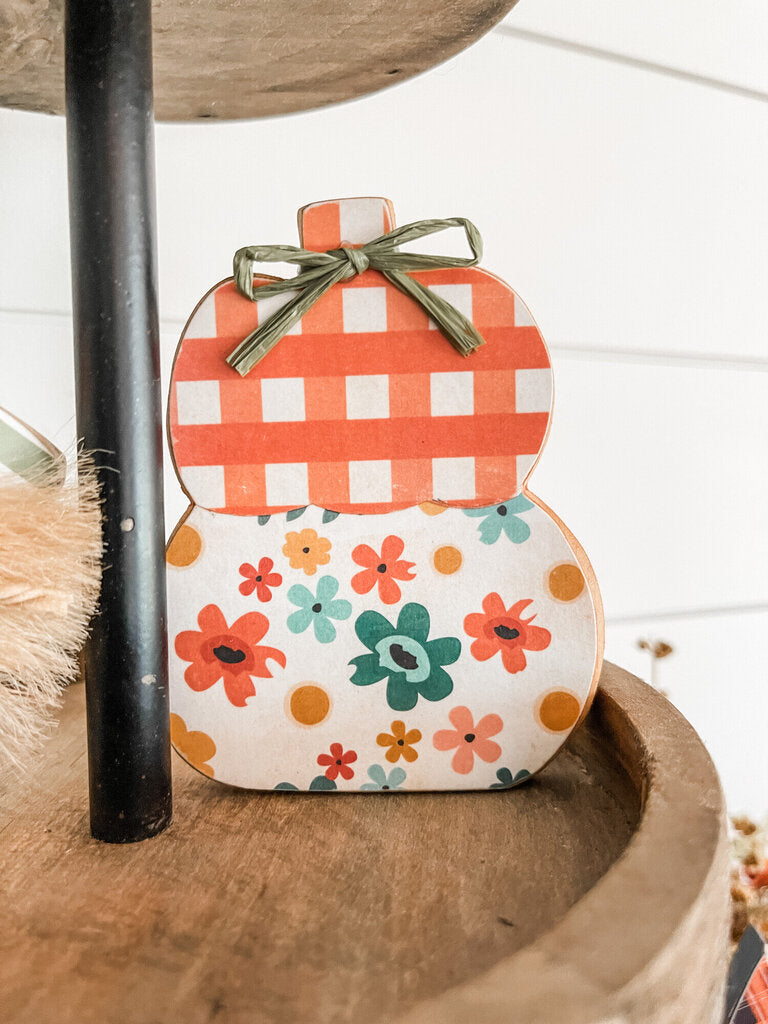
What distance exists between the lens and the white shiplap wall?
0.69m

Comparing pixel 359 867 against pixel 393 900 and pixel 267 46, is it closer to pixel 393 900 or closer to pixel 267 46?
pixel 393 900

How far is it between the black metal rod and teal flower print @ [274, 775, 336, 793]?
7 cm

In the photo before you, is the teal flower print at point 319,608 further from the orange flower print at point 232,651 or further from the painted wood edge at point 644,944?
the painted wood edge at point 644,944

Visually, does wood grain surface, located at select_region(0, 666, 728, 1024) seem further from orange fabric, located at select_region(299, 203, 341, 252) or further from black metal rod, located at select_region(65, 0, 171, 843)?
orange fabric, located at select_region(299, 203, 341, 252)

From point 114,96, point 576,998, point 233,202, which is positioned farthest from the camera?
point 233,202

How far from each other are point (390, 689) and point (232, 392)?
0.18 metres

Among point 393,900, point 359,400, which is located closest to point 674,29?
point 359,400

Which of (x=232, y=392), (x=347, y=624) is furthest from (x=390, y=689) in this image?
(x=232, y=392)

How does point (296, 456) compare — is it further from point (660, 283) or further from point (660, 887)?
point (660, 283)

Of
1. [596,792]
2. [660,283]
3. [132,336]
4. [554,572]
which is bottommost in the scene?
[596,792]

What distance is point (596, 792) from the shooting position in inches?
15.4

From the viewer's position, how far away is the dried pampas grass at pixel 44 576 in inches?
11.6

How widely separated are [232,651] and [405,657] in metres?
0.09

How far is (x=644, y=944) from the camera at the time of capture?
8.4 inches
